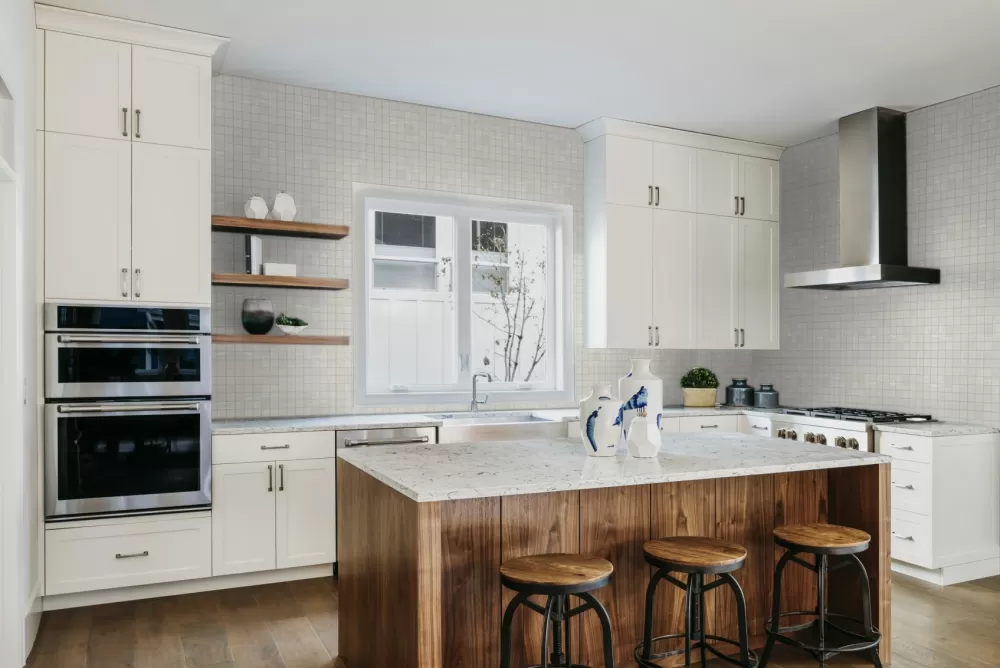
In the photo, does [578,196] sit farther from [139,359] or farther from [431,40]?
[139,359]

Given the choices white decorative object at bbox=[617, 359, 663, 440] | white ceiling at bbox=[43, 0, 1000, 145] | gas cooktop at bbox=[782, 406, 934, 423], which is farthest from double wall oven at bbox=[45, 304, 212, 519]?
gas cooktop at bbox=[782, 406, 934, 423]

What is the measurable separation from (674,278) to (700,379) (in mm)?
821

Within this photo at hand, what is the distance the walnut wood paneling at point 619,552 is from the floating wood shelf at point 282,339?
7.02ft

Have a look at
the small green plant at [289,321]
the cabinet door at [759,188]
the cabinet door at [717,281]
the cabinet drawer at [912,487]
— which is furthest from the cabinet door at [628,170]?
the cabinet drawer at [912,487]

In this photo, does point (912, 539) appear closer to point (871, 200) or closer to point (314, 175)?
point (871, 200)

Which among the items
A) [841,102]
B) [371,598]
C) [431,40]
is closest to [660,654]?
[371,598]

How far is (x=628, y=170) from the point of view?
5.20 m

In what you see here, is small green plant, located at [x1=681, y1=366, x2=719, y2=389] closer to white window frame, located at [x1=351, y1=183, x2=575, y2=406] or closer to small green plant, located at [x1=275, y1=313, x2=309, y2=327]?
white window frame, located at [x1=351, y1=183, x2=575, y2=406]

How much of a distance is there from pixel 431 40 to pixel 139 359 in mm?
2134

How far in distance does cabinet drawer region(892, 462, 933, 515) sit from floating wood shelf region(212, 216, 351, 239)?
3.41 metres

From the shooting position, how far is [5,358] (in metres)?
2.86

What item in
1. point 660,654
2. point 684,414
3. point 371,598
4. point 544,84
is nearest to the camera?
point 371,598

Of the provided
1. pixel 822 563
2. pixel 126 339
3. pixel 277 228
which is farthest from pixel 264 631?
pixel 822 563

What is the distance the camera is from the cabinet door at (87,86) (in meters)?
3.52
